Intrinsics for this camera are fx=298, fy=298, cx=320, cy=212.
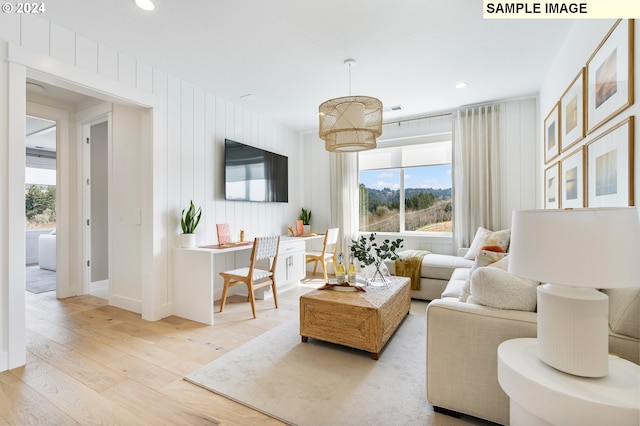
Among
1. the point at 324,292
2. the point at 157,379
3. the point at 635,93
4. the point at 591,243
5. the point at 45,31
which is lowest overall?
the point at 157,379

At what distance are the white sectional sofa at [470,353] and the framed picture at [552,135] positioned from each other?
206 centimetres

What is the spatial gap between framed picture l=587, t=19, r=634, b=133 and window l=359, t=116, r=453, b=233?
2.55 m

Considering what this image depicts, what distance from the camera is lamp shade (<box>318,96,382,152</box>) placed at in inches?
107

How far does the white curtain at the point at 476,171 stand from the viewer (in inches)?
161

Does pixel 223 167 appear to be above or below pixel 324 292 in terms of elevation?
above

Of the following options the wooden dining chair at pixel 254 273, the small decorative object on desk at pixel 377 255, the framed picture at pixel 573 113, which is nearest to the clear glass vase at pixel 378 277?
the small decorative object on desk at pixel 377 255

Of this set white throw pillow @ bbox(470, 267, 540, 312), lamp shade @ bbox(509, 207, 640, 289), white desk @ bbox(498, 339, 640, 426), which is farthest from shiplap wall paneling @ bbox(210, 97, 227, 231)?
lamp shade @ bbox(509, 207, 640, 289)

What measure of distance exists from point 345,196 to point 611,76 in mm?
3688

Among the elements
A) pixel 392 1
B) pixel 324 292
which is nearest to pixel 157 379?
pixel 324 292

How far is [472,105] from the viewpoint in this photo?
166 inches

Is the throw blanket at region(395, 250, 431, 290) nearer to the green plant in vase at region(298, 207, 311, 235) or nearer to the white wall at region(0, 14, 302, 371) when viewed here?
the green plant in vase at region(298, 207, 311, 235)

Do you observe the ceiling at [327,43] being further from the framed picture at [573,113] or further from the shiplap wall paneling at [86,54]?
the framed picture at [573,113]

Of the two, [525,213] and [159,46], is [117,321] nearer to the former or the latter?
[159,46]

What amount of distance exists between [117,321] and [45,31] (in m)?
2.61
